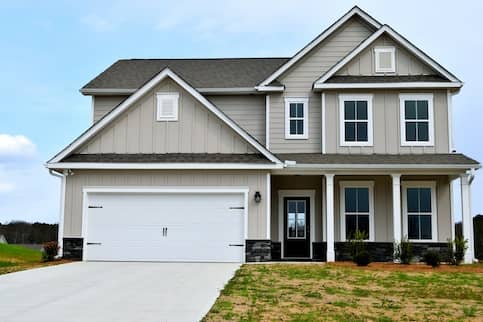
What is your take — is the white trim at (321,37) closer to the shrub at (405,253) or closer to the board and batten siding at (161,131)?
the board and batten siding at (161,131)

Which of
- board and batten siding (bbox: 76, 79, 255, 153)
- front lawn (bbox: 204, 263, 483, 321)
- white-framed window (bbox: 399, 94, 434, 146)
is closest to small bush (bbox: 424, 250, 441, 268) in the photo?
front lawn (bbox: 204, 263, 483, 321)

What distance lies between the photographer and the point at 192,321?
848cm

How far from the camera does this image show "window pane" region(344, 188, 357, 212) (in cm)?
1962

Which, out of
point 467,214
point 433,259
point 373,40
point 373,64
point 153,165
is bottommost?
point 433,259

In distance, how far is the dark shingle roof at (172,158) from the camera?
17859 millimetres

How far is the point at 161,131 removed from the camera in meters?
18.5

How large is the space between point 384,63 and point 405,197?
448cm

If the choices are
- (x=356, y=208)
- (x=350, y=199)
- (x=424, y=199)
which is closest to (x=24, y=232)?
(x=350, y=199)

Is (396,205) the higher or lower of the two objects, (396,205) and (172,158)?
the lower

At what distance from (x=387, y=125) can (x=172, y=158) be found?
23.3ft

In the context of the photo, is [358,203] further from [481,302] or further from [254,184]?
[481,302]

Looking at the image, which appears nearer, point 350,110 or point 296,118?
point 350,110

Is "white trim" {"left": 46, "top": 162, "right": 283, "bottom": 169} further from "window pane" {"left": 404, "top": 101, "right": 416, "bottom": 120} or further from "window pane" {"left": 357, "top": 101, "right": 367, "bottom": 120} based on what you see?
"window pane" {"left": 404, "top": 101, "right": 416, "bottom": 120}

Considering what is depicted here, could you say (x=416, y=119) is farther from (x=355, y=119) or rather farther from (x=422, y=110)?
(x=355, y=119)
